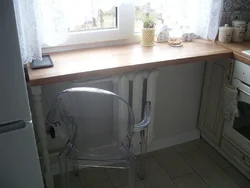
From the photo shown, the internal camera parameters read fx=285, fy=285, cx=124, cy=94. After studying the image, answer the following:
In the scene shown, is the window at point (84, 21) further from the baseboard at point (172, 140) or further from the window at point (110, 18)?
the baseboard at point (172, 140)

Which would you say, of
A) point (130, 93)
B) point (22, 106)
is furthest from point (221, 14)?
point (22, 106)

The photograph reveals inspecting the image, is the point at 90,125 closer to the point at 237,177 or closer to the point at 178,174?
the point at 178,174

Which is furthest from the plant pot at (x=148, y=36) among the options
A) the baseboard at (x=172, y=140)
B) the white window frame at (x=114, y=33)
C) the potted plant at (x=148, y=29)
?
the baseboard at (x=172, y=140)

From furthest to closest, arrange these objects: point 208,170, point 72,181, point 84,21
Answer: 1. point 208,170
2. point 72,181
3. point 84,21

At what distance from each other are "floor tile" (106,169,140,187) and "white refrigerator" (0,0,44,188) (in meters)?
0.71

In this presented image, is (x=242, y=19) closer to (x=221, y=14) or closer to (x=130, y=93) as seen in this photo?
(x=221, y=14)

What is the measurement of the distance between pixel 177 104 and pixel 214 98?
27 cm

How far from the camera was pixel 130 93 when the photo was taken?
175cm

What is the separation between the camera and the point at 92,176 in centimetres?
195

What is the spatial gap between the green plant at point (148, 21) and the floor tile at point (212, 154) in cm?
106

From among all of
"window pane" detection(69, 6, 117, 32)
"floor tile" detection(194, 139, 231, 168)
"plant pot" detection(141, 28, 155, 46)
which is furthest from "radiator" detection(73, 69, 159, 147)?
"floor tile" detection(194, 139, 231, 168)

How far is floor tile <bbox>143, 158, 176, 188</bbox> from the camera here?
6.20 feet

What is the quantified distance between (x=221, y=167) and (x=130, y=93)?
90 centimetres

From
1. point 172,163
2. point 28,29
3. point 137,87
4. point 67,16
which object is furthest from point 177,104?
point 28,29
